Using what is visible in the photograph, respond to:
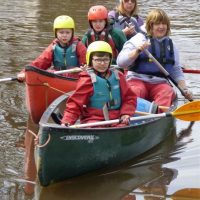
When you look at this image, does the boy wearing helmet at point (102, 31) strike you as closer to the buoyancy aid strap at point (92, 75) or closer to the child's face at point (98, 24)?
the child's face at point (98, 24)

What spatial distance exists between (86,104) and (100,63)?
0.45 metres


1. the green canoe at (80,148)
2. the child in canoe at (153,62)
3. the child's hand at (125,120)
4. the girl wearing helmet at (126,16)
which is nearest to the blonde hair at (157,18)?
the child in canoe at (153,62)

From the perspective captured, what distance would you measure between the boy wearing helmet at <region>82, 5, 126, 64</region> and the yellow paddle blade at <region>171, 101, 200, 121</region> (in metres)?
2.23

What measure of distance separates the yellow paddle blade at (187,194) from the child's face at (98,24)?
3.41 metres

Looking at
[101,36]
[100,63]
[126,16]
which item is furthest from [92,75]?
[126,16]

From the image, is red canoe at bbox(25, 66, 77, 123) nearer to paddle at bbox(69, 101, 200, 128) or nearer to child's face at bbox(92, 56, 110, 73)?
child's face at bbox(92, 56, 110, 73)

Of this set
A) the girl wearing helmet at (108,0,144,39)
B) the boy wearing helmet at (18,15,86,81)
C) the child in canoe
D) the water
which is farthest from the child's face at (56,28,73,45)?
the girl wearing helmet at (108,0,144,39)

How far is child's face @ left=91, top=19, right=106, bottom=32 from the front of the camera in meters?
8.41

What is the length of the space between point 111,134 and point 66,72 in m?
2.07

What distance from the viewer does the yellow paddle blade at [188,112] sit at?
21.3ft

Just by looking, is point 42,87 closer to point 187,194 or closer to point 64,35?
point 64,35

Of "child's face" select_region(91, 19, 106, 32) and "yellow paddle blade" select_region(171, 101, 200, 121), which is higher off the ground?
"child's face" select_region(91, 19, 106, 32)

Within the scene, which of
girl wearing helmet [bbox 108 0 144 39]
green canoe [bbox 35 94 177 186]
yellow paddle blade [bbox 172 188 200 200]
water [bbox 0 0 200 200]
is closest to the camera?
green canoe [bbox 35 94 177 186]

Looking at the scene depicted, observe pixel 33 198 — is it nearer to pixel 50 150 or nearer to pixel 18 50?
pixel 50 150
